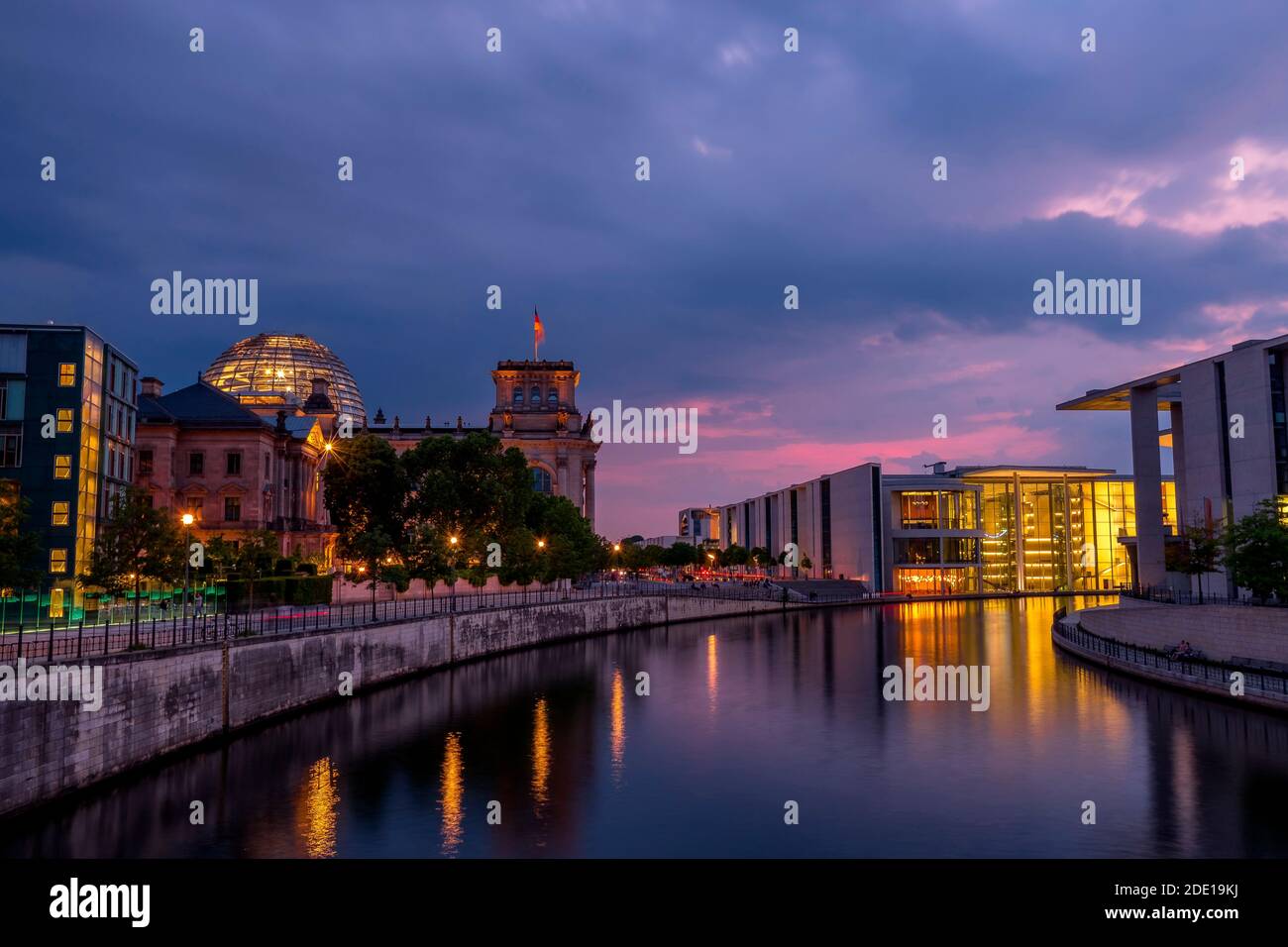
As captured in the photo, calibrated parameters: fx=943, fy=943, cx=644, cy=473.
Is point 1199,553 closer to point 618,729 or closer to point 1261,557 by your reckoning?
point 1261,557

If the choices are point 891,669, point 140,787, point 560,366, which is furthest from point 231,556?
point 560,366

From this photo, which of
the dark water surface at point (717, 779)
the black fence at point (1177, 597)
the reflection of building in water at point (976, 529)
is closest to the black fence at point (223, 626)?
the dark water surface at point (717, 779)

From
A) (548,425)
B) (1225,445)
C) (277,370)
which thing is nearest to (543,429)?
(548,425)

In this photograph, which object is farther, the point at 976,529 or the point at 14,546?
the point at 976,529

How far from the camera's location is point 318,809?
2964 centimetres

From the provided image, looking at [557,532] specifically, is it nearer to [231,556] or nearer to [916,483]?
[231,556]

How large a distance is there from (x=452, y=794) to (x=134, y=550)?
26.9 meters

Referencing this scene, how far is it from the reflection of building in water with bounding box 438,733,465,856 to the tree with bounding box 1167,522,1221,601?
149 ft

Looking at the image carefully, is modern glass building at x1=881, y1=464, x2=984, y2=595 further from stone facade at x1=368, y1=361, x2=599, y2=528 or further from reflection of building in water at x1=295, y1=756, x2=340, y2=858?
reflection of building in water at x1=295, y1=756, x2=340, y2=858

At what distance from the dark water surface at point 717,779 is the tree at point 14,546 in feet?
42.7

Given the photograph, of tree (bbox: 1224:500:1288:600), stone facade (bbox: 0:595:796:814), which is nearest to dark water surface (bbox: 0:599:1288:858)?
stone facade (bbox: 0:595:796:814)

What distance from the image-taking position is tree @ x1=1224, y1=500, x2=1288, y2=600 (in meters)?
48.3

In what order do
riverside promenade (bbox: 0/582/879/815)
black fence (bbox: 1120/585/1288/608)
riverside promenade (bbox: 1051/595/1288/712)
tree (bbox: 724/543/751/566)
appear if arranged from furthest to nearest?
tree (bbox: 724/543/751/566)
black fence (bbox: 1120/585/1288/608)
riverside promenade (bbox: 1051/595/1288/712)
riverside promenade (bbox: 0/582/879/815)
